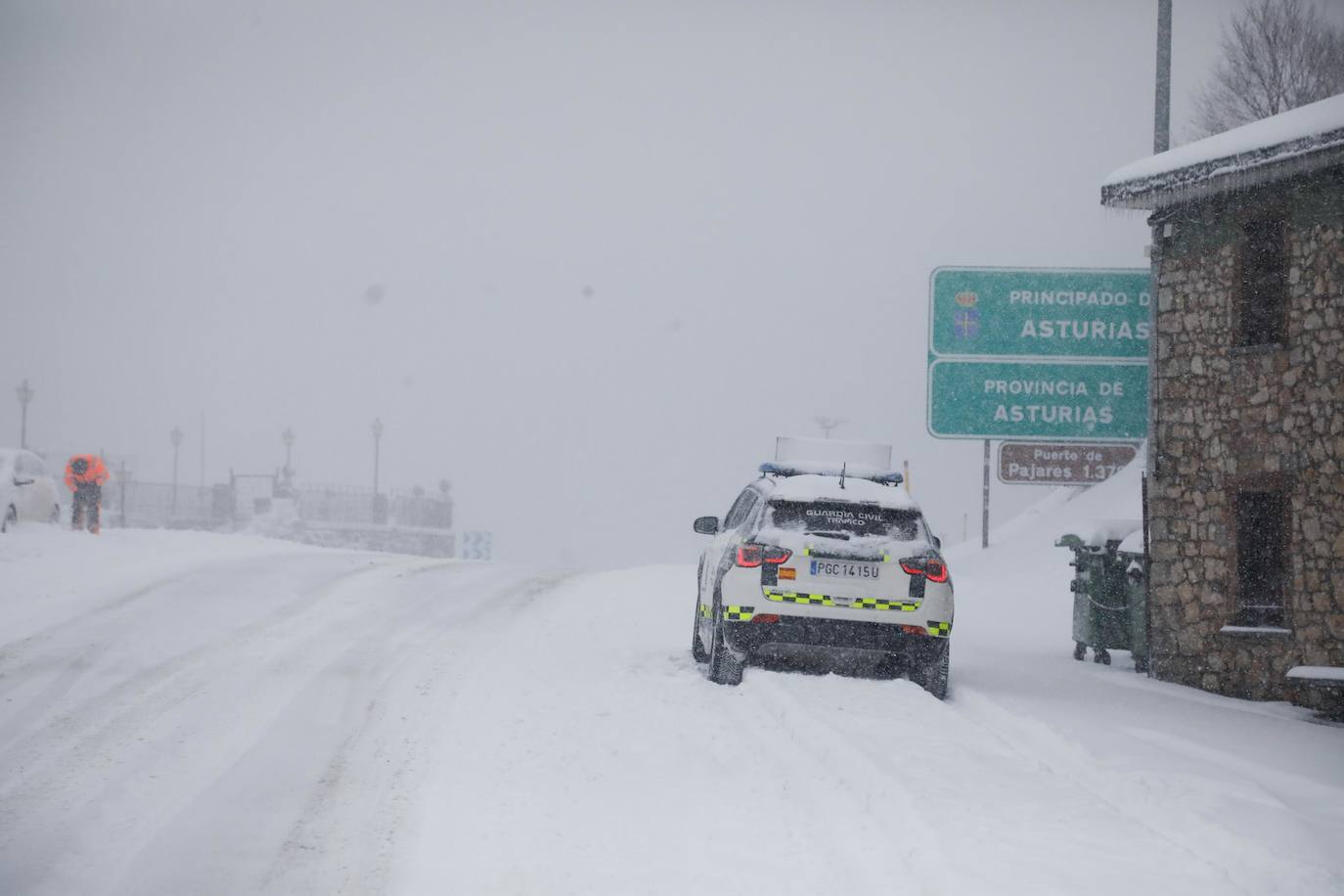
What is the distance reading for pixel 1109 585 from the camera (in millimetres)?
15422

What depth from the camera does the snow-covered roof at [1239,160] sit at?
40.9 feet

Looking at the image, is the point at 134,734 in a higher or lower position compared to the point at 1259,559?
lower

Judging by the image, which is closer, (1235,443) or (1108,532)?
(1235,443)

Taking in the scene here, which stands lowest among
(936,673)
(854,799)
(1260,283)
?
(854,799)

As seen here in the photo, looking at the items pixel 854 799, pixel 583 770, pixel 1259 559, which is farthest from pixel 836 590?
pixel 1259 559

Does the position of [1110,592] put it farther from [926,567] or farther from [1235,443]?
[926,567]

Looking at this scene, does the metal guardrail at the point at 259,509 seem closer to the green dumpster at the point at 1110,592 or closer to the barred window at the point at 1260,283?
the green dumpster at the point at 1110,592

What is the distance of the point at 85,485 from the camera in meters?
24.2

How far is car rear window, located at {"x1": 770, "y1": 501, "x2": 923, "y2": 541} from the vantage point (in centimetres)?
1065

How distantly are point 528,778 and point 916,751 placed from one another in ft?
8.19

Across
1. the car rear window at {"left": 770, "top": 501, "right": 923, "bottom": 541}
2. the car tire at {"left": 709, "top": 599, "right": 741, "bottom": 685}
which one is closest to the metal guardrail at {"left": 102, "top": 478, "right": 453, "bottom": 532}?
the car tire at {"left": 709, "top": 599, "right": 741, "bottom": 685}

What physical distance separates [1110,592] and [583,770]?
9.70 meters

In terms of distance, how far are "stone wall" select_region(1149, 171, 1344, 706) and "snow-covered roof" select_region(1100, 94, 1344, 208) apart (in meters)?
0.39

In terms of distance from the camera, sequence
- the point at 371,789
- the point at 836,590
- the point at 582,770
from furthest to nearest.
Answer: the point at 836,590 < the point at 582,770 < the point at 371,789
